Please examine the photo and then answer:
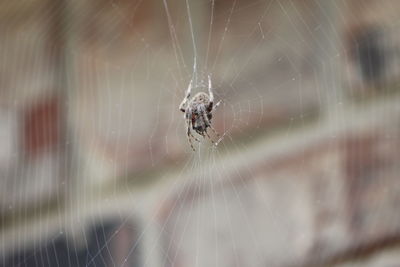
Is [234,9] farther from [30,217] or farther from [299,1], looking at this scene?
[30,217]

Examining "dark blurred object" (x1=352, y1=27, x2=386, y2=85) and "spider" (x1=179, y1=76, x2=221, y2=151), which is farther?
"spider" (x1=179, y1=76, x2=221, y2=151)

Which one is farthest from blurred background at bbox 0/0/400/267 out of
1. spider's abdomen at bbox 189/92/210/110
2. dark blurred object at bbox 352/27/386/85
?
spider's abdomen at bbox 189/92/210/110

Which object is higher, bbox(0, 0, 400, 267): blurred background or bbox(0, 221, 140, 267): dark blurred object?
bbox(0, 0, 400, 267): blurred background

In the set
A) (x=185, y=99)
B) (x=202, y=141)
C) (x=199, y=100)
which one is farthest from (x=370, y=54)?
(x=199, y=100)

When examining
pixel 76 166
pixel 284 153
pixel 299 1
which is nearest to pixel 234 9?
pixel 299 1

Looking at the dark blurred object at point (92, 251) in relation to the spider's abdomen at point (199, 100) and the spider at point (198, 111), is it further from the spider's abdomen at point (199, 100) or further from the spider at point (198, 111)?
the spider's abdomen at point (199, 100)

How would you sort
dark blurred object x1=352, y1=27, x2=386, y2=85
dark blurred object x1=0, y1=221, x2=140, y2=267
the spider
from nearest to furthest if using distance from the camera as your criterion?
dark blurred object x1=352, y1=27, x2=386, y2=85 < dark blurred object x1=0, y1=221, x2=140, y2=267 < the spider

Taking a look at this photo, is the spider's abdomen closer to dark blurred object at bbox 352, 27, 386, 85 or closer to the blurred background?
the blurred background
